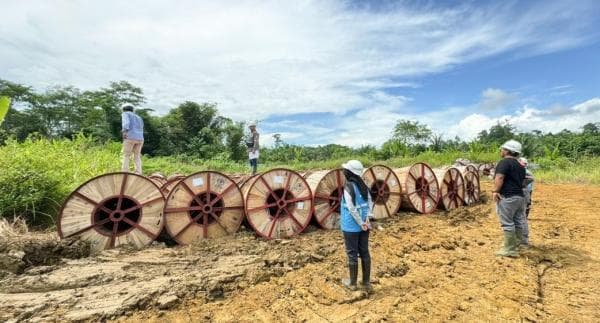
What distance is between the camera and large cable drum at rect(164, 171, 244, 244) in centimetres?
618

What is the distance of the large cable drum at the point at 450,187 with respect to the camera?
32.7ft

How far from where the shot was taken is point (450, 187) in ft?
34.1

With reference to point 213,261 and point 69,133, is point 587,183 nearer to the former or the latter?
point 213,261

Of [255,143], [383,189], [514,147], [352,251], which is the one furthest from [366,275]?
[255,143]

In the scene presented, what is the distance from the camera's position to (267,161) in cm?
2886

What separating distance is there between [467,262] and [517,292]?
122 centimetres

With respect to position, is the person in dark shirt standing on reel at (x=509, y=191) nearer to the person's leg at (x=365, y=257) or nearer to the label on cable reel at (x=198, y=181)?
the person's leg at (x=365, y=257)

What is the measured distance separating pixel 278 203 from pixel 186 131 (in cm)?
2422

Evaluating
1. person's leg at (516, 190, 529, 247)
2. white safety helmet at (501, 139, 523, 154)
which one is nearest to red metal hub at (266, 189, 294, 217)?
white safety helmet at (501, 139, 523, 154)

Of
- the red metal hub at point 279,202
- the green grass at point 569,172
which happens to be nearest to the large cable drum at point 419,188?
the red metal hub at point 279,202

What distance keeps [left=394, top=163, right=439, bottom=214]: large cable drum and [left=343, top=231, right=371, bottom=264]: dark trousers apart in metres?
4.69

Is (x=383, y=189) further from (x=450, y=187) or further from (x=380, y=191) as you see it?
(x=450, y=187)

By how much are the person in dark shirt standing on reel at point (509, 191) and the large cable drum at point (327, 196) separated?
295 cm

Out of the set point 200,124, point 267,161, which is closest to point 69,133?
point 200,124
